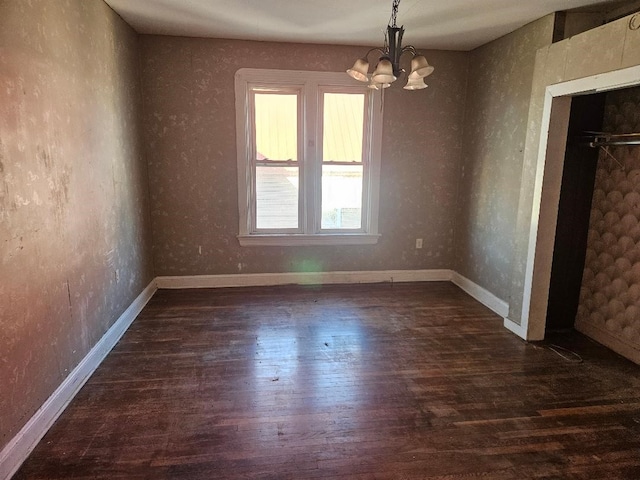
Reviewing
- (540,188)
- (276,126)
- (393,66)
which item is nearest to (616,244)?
(540,188)

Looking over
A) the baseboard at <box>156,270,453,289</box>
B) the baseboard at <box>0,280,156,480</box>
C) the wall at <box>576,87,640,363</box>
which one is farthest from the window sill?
the wall at <box>576,87,640,363</box>

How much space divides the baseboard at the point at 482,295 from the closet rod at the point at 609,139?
156 cm

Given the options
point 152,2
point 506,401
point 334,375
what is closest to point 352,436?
point 334,375

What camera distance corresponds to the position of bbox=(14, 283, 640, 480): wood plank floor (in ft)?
6.47

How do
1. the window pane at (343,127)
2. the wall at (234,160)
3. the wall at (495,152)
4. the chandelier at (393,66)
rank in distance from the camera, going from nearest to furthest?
the chandelier at (393,66) < the wall at (495,152) < the wall at (234,160) < the window pane at (343,127)

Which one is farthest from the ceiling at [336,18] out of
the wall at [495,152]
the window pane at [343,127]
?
the window pane at [343,127]

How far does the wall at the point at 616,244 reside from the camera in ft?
9.70

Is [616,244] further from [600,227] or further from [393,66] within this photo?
[393,66]

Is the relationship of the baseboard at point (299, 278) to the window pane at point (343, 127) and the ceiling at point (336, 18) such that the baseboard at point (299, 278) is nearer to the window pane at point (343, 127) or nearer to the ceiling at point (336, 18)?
the window pane at point (343, 127)

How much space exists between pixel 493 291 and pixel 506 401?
1705mm

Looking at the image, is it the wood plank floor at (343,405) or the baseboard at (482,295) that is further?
the baseboard at (482,295)

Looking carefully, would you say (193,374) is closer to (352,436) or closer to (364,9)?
(352,436)

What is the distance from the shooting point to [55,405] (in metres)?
2.27

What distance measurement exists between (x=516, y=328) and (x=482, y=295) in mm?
773
